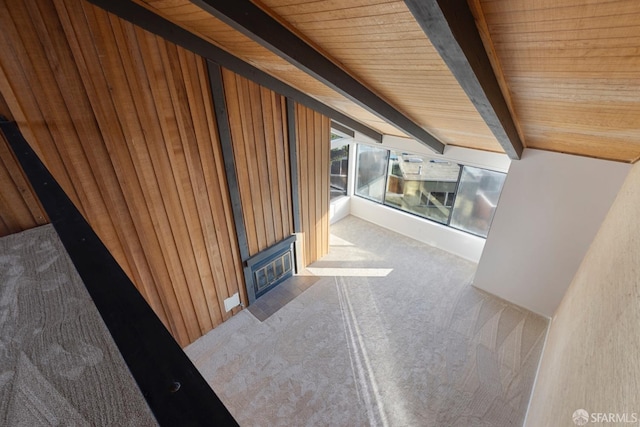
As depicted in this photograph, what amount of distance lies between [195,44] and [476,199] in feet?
15.9

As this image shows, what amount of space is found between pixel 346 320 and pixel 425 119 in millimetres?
2861

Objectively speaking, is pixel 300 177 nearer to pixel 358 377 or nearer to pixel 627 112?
pixel 358 377

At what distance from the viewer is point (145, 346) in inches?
15.5

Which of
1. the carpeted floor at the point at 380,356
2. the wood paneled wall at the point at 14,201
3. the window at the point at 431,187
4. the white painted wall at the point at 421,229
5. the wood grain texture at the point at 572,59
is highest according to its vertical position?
the wood grain texture at the point at 572,59

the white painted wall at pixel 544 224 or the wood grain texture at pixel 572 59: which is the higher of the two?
the wood grain texture at pixel 572 59

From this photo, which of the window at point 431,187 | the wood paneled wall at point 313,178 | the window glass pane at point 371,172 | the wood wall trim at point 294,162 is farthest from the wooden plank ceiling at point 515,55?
the window glass pane at point 371,172

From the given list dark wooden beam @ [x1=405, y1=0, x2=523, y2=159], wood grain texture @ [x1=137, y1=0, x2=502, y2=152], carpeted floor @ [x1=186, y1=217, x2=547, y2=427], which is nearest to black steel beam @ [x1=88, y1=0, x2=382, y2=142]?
wood grain texture @ [x1=137, y1=0, x2=502, y2=152]

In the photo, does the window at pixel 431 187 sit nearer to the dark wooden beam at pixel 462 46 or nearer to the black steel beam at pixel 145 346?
the dark wooden beam at pixel 462 46

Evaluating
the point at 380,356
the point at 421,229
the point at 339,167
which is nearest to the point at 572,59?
the point at 380,356

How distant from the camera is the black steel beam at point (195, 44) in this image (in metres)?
2.03

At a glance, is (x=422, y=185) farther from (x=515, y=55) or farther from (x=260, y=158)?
(x=515, y=55)

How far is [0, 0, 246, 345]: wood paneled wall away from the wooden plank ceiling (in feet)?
1.60

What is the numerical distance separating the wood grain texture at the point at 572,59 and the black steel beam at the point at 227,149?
240cm

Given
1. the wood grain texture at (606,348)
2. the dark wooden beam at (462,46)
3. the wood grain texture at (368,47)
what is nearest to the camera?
the wood grain texture at (606,348)
